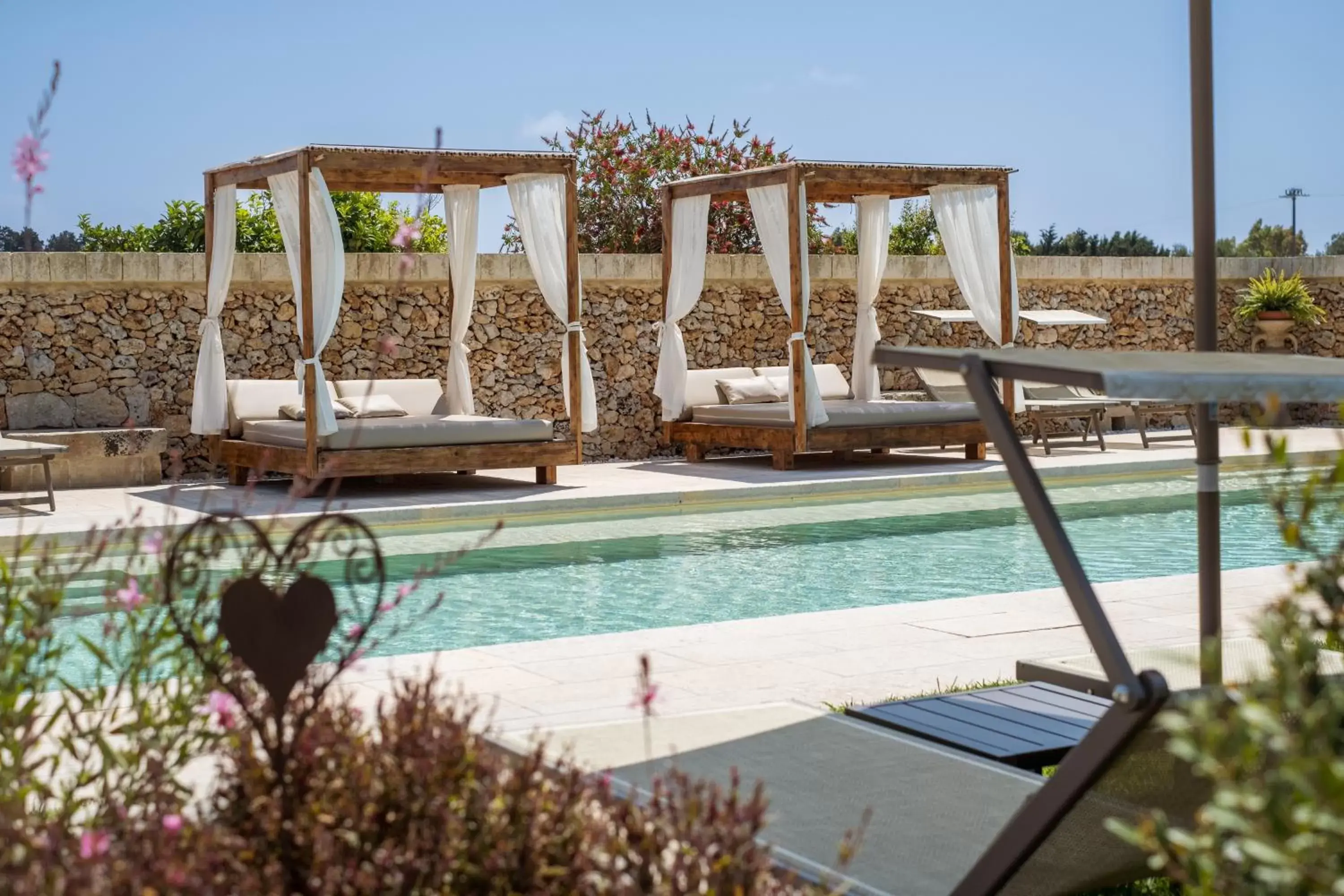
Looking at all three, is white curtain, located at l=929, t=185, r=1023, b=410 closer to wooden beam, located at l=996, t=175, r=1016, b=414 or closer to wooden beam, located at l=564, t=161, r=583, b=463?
wooden beam, located at l=996, t=175, r=1016, b=414

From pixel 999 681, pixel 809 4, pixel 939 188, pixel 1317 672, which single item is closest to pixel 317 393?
pixel 939 188

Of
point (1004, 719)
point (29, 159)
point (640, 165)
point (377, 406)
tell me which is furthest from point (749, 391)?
point (29, 159)

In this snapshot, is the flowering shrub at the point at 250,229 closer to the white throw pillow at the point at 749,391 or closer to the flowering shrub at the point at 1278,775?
the white throw pillow at the point at 749,391

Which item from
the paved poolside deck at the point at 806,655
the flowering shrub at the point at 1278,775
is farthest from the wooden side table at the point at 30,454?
the flowering shrub at the point at 1278,775

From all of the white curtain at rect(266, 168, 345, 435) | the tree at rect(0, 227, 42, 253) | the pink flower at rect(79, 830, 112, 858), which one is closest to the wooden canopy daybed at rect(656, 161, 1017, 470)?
the white curtain at rect(266, 168, 345, 435)

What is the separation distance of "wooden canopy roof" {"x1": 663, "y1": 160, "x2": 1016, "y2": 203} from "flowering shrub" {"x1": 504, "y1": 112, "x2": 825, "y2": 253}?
21.5 ft

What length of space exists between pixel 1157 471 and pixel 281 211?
631 centimetres

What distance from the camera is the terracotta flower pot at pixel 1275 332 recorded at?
15406 millimetres

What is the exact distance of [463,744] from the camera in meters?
2.19

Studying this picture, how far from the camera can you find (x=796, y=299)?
10.8m

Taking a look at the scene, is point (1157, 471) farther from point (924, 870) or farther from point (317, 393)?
point (924, 870)

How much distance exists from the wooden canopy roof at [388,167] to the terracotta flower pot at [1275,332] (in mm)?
8156

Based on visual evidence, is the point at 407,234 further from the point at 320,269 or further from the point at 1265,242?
the point at 1265,242

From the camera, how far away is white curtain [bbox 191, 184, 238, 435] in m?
10.2
